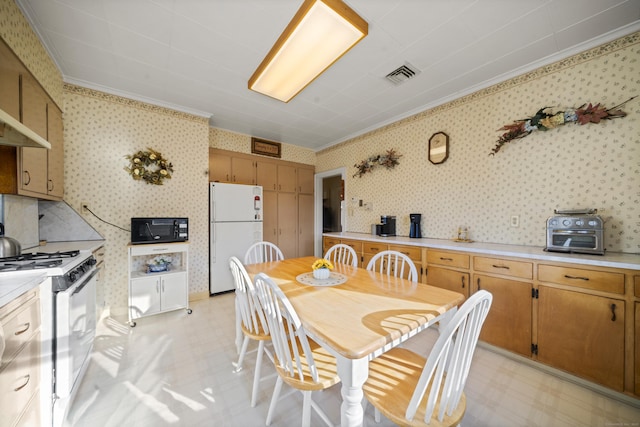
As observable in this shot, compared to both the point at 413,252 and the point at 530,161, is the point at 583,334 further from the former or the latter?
the point at 530,161

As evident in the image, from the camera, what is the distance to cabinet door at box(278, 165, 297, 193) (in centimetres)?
463

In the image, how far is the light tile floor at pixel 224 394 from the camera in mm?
1420

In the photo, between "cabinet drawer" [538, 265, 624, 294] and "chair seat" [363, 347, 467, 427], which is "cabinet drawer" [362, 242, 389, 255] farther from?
"chair seat" [363, 347, 467, 427]

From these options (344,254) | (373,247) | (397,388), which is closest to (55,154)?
(344,254)

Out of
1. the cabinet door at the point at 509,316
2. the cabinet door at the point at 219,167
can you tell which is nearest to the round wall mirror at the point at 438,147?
the cabinet door at the point at 509,316

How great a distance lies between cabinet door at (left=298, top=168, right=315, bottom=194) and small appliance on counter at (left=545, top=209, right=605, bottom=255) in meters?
3.80

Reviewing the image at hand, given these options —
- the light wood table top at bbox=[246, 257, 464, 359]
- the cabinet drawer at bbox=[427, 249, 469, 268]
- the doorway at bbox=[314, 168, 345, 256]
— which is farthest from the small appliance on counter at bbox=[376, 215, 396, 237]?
the doorway at bbox=[314, 168, 345, 256]

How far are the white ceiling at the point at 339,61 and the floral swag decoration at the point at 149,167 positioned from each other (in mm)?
722

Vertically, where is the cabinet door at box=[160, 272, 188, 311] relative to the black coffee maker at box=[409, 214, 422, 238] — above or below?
below

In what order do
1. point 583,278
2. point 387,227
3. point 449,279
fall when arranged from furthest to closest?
1. point 387,227
2. point 449,279
3. point 583,278

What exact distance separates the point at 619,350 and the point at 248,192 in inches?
160

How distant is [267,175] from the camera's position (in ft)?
14.6

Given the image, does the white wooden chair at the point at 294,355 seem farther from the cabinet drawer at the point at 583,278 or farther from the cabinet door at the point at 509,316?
the cabinet drawer at the point at 583,278

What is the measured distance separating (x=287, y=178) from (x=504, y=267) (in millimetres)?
3714
